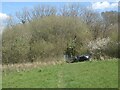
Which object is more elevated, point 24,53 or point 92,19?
point 92,19

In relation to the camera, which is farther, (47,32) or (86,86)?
(47,32)

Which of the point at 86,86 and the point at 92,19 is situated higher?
the point at 92,19

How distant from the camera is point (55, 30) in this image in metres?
29.8

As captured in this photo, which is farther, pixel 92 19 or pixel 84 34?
pixel 92 19

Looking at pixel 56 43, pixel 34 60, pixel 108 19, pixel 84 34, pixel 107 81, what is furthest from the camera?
pixel 108 19

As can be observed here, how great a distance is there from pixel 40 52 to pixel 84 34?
365 inches

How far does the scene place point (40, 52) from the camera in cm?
2581

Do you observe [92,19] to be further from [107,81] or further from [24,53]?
[107,81]

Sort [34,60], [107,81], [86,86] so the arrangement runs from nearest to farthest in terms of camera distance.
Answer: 1. [86,86]
2. [107,81]
3. [34,60]

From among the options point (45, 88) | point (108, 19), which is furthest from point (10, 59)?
point (108, 19)

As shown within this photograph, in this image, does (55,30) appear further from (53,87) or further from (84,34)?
(53,87)

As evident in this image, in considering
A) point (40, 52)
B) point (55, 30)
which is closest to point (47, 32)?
point (55, 30)

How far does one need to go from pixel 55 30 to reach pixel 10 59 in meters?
7.93

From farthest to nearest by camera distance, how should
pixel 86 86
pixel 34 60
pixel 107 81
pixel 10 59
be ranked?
1. pixel 34 60
2. pixel 10 59
3. pixel 107 81
4. pixel 86 86
